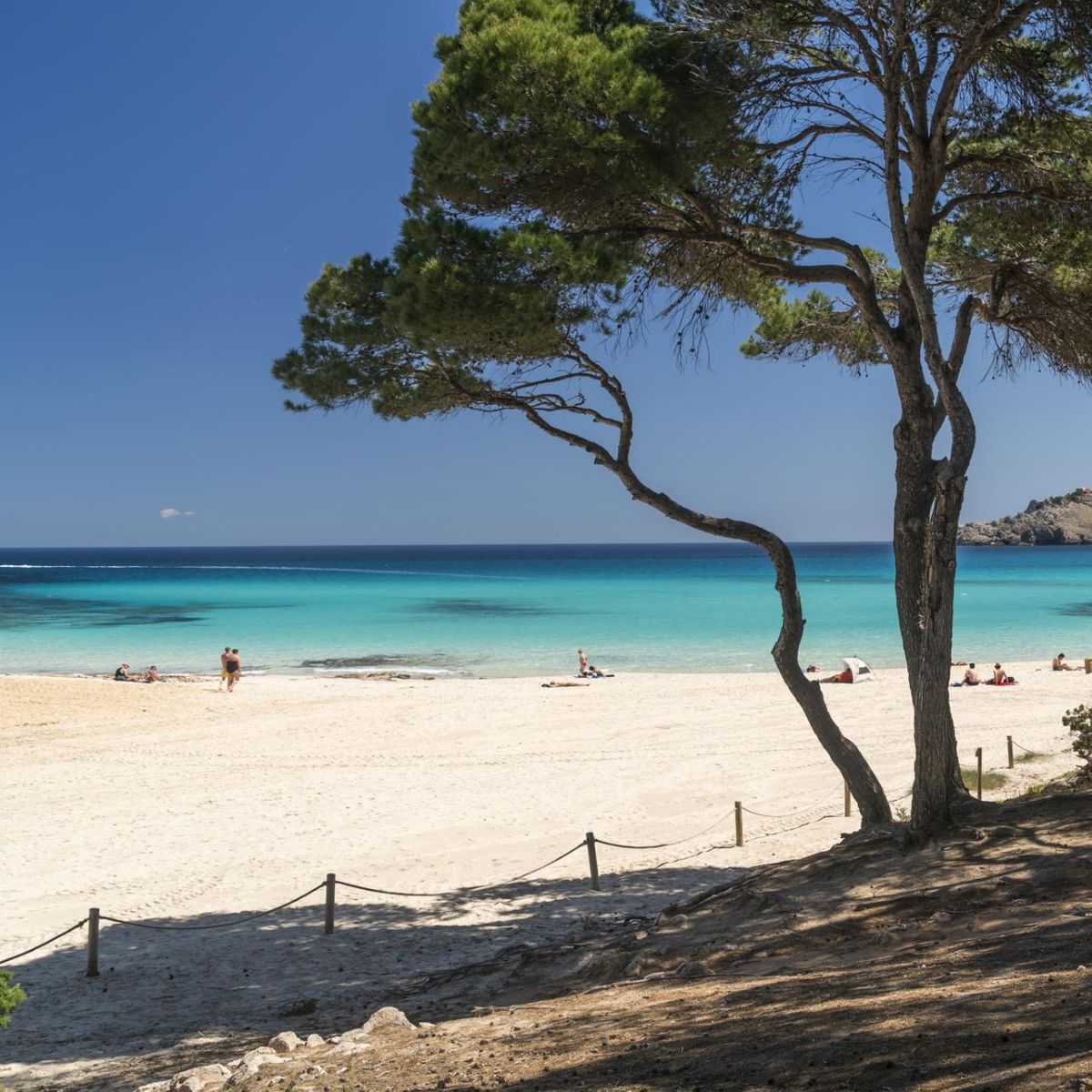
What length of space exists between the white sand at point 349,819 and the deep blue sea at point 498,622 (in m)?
11.8

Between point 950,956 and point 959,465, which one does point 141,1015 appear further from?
point 959,465

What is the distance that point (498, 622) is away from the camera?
51.1 metres

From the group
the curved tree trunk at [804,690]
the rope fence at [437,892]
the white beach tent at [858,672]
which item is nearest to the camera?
the rope fence at [437,892]

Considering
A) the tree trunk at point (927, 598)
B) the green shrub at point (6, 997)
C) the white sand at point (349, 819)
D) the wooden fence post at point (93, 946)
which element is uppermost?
the tree trunk at point (927, 598)

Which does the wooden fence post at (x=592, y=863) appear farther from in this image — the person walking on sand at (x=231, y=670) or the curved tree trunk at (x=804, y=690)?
the person walking on sand at (x=231, y=670)

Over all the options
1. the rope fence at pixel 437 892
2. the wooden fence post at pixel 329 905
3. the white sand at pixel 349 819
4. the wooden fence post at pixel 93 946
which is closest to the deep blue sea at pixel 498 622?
the white sand at pixel 349 819

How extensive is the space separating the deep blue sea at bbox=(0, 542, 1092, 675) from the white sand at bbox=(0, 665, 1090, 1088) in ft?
38.7

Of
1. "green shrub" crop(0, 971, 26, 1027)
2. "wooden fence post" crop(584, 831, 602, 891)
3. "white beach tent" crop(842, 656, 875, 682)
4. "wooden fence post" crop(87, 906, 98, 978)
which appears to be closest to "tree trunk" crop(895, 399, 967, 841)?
"wooden fence post" crop(584, 831, 602, 891)

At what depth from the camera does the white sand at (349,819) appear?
799 centimetres

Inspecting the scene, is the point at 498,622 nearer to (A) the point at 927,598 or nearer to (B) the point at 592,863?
(B) the point at 592,863

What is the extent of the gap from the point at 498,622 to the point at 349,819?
3791 centimetres

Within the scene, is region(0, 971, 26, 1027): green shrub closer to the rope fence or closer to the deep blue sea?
the rope fence

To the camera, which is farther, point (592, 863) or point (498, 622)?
point (498, 622)

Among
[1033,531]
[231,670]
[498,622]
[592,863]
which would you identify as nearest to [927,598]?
[592,863]
